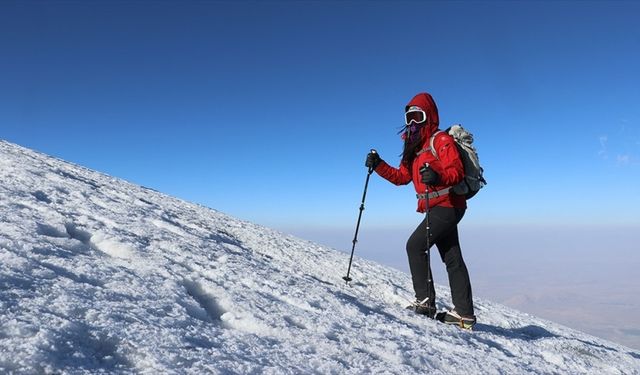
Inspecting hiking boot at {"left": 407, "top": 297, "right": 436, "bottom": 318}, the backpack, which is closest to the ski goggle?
the backpack

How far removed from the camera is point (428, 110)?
5.93 metres

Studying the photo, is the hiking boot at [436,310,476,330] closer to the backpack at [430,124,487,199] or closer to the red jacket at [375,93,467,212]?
the red jacket at [375,93,467,212]

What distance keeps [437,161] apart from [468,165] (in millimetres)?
440

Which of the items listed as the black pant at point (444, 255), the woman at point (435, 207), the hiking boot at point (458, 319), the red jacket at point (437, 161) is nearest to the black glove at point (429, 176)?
the woman at point (435, 207)

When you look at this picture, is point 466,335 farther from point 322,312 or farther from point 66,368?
point 66,368

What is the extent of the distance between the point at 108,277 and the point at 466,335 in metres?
4.25

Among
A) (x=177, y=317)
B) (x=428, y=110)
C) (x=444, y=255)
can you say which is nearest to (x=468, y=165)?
(x=428, y=110)

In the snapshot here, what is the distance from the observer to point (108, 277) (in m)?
3.53

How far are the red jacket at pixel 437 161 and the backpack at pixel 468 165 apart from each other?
0.14 m

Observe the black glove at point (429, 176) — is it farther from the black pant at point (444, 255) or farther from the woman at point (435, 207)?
the black pant at point (444, 255)

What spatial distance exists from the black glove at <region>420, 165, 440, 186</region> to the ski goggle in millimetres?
907

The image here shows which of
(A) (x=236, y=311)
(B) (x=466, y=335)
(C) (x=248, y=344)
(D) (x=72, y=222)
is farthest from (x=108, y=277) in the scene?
(B) (x=466, y=335)

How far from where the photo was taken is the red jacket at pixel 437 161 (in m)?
5.43

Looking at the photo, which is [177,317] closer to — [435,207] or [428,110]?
[435,207]
